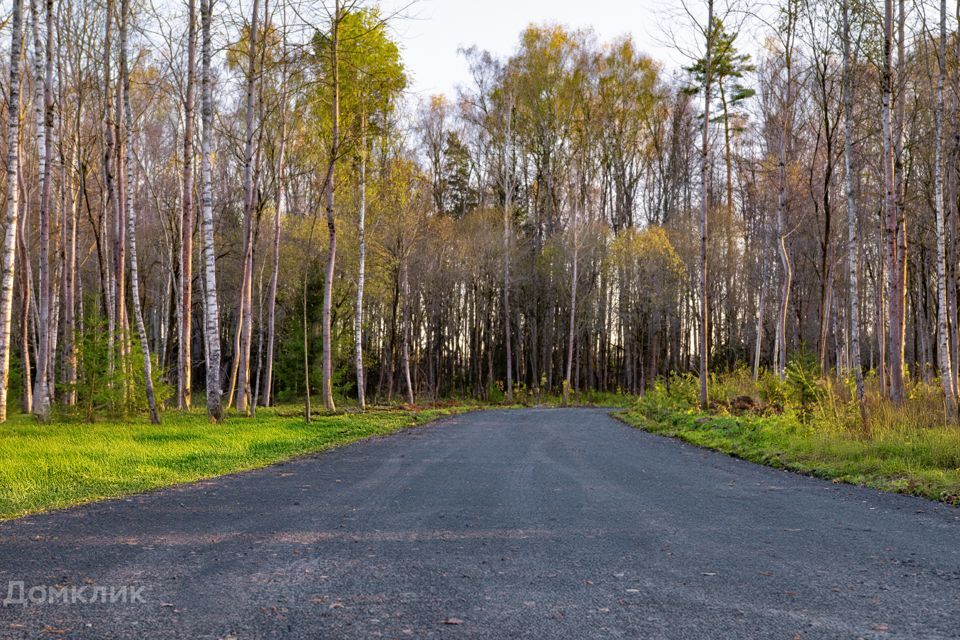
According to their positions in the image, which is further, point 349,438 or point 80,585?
point 349,438

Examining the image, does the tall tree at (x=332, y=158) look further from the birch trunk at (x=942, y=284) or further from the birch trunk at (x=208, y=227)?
the birch trunk at (x=942, y=284)

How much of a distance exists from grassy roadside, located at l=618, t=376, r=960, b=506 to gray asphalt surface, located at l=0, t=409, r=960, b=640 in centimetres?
67

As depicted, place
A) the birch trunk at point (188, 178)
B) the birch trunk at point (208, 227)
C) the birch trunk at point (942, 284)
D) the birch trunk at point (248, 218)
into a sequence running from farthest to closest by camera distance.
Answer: the birch trunk at point (248, 218)
the birch trunk at point (188, 178)
the birch trunk at point (208, 227)
the birch trunk at point (942, 284)

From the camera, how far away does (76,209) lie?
19.5 metres

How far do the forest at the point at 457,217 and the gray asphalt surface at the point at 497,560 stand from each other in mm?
6518

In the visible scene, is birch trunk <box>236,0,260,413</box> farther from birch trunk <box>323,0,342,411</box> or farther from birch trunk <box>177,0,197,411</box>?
birch trunk <box>323,0,342,411</box>

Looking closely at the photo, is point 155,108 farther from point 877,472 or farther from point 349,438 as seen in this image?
point 877,472

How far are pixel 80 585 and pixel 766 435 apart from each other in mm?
11263

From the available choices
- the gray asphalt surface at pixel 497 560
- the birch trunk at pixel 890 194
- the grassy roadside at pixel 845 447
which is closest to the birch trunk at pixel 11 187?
the gray asphalt surface at pixel 497 560

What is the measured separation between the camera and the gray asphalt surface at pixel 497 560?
11.0ft

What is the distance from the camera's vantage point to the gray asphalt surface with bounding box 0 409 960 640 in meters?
3.35

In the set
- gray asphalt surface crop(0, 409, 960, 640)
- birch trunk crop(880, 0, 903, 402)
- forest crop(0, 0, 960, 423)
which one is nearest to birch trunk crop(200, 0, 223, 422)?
forest crop(0, 0, 960, 423)

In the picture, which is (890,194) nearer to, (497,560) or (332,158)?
(497,560)

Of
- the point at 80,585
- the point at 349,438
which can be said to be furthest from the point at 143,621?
the point at 349,438
